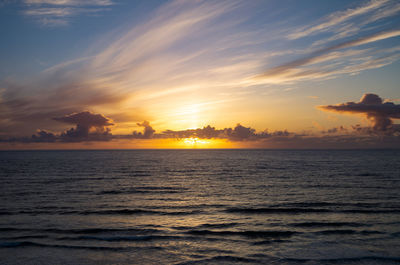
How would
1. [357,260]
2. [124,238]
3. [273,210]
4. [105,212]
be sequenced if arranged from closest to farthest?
[357,260], [124,238], [105,212], [273,210]

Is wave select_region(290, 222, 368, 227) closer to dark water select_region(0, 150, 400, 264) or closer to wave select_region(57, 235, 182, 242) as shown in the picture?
dark water select_region(0, 150, 400, 264)

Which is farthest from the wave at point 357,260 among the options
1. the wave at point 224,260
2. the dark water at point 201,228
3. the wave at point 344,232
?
the wave at point 344,232

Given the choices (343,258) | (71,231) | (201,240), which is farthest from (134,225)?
(343,258)

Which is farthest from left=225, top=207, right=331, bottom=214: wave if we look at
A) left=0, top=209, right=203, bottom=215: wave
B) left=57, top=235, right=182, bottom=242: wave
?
left=57, top=235, right=182, bottom=242: wave

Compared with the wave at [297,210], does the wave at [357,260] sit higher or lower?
higher

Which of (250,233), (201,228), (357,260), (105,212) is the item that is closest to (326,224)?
(250,233)

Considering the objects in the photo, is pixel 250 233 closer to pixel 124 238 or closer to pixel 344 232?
pixel 344 232

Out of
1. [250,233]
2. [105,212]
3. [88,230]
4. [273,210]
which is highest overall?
[88,230]

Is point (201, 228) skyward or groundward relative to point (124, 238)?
groundward

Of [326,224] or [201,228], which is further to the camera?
[326,224]

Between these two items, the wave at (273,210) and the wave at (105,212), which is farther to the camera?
the wave at (273,210)

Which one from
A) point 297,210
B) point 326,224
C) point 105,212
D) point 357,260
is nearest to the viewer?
point 357,260

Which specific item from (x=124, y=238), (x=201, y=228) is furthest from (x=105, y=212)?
(x=201, y=228)

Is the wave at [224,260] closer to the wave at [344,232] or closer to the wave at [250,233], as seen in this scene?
the wave at [250,233]
